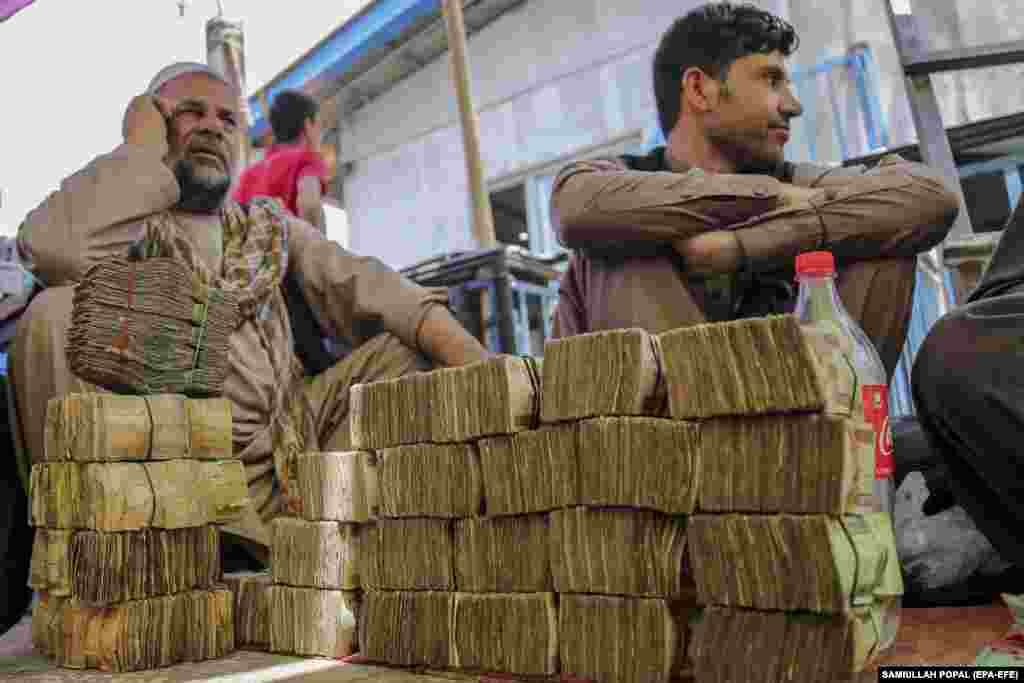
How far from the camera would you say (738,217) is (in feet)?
6.66

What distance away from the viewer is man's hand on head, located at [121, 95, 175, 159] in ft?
8.75

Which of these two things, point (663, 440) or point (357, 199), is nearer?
point (663, 440)

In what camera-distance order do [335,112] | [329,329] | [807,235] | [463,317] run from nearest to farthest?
[807,235] → [329,329] → [463,317] → [335,112]

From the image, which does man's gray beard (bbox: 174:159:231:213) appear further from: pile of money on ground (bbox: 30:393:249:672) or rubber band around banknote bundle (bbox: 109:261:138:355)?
pile of money on ground (bbox: 30:393:249:672)

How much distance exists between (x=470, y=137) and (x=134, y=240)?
2.60 meters

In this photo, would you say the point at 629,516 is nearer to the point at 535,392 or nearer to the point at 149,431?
the point at 535,392

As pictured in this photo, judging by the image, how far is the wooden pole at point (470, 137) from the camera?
4598 mm

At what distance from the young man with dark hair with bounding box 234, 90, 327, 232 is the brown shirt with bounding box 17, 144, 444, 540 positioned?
1.58m

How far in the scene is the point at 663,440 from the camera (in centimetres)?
119

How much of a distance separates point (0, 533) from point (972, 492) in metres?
2.26

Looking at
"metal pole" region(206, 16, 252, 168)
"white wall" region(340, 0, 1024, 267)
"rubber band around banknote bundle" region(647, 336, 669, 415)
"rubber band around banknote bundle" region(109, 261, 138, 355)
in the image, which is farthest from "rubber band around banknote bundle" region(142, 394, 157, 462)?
"metal pole" region(206, 16, 252, 168)

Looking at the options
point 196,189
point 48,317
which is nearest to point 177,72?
point 196,189

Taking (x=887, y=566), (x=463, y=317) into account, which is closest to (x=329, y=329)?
(x=463, y=317)

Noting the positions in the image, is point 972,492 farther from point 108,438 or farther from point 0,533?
point 0,533
